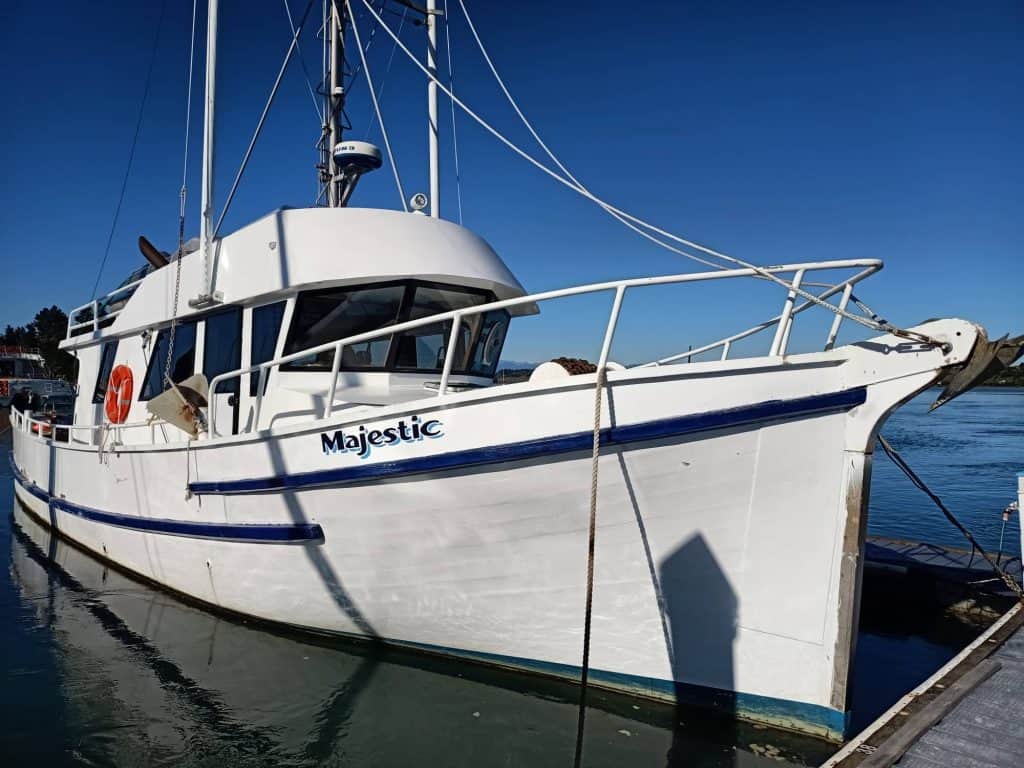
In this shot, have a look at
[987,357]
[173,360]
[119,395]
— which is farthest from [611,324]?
[119,395]

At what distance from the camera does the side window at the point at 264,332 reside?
610cm

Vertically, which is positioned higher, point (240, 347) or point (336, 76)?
point (336, 76)

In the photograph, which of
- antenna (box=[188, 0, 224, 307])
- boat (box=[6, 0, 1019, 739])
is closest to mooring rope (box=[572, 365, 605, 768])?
boat (box=[6, 0, 1019, 739])

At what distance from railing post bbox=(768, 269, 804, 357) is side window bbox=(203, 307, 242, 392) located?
4836mm

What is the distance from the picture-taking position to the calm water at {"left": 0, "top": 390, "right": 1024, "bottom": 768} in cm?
422

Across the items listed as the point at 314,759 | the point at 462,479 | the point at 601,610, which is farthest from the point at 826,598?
the point at 314,759

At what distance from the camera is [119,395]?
8273 millimetres

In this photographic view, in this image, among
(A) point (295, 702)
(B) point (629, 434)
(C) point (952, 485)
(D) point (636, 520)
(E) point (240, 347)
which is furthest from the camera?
(C) point (952, 485)

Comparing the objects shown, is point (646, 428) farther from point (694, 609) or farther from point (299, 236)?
point (299, 236)

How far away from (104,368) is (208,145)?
424 centimetres

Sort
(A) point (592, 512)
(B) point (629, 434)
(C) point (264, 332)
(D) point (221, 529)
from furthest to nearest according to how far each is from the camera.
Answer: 1. (C) point (264, 332)
2. (D) point (221, 529)
3. (B) point (629, 434)
4. (A) point (592, 512)

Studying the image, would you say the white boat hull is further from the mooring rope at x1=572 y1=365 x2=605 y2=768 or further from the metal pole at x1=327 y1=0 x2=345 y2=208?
the metal pole at x1=327 y1=0 x2=345 y2=208

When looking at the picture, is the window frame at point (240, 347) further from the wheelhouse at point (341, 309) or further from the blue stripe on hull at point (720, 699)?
the blue stripe on hull at point (720, 699)

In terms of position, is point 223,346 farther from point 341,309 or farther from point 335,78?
point 335,78
